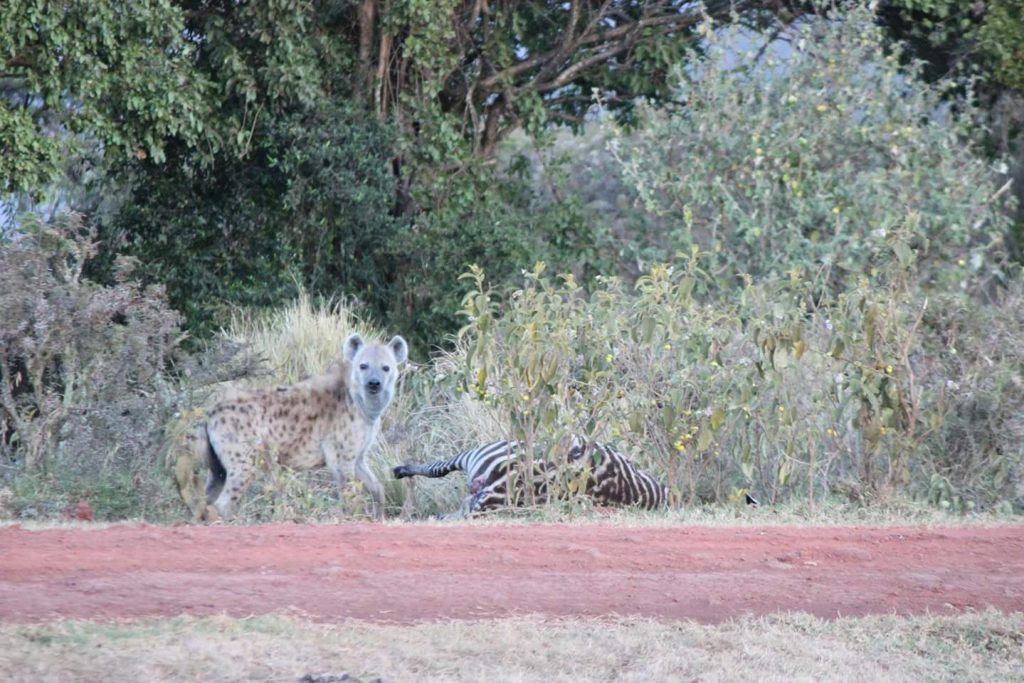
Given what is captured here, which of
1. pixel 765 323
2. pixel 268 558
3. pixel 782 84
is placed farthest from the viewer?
pixel 782 84

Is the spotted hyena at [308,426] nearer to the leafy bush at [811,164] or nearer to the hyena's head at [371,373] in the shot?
the hyena's head at [371,373]

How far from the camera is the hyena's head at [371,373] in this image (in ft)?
33.9

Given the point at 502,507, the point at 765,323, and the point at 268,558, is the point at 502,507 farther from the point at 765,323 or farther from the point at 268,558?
the point at 268,558

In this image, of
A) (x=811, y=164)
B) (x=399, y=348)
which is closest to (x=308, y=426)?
(x=399, y=348)

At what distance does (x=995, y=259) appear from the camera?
18922 mm

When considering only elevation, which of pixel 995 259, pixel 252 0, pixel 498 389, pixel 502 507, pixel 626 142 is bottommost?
pixel 502 507

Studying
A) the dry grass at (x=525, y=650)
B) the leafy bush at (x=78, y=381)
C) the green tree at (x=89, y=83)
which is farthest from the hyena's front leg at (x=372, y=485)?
the green tree at (x=89, y=83)

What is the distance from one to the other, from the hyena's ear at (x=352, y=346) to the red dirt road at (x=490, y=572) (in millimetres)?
3073

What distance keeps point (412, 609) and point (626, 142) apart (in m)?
12.1

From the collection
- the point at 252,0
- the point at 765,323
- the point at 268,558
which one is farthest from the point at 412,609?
the point at 252,0

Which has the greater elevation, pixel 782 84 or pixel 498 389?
pixel 782 84

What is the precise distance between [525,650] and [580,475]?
4.13 metres

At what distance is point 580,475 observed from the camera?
31.5 feet

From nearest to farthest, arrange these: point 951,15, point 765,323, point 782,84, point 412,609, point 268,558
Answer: point 412,609
point 268,558
point 765,323
point 782,84
point 951,15
